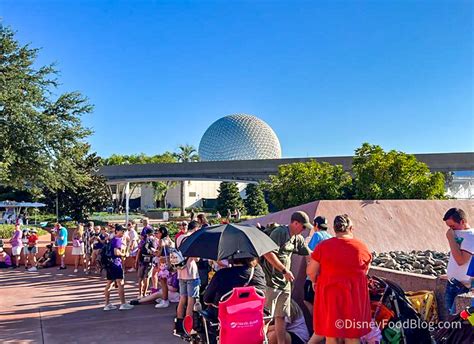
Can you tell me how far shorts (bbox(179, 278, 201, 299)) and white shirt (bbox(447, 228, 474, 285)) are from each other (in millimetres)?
A: 3520

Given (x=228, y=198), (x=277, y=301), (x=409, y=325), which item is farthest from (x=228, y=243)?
(x=228, y=198)

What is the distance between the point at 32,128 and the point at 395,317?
66.2ft

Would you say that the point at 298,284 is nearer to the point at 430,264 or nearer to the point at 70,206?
the point at 430,264

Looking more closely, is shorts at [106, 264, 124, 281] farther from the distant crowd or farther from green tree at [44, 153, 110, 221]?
green tree at [44, 153, 110, 221]

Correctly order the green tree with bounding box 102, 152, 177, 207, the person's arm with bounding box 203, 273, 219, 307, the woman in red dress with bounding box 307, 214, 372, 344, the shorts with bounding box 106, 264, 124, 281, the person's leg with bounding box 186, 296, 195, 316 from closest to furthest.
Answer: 1. the woman in red dress with bounding box 307, 214, 372, 344
2. the person's arm with bounding box 203, 273, 219, 307
3. the person's leg with bounding box 186, 296, 195, 316
4. the shorts with bounding box 106, 264, 124, 281
5. the green tree with bounding box 102, 152, 177, 207

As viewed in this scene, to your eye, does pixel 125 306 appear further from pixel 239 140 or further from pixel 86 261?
pixel 239 140

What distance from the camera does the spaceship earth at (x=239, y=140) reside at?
250ft

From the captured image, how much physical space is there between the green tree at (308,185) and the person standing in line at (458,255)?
1389 centimetres

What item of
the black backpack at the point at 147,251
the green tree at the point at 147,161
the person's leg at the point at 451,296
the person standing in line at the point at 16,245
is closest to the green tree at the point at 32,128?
the person standing in line at the point at 16,245

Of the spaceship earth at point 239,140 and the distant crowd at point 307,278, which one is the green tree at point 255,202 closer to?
the spaceship earth at point 239,140

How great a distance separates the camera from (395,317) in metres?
4.64

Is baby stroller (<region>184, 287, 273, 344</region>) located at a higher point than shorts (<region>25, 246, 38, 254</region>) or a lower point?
higher

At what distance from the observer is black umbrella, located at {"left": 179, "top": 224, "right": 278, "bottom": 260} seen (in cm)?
440

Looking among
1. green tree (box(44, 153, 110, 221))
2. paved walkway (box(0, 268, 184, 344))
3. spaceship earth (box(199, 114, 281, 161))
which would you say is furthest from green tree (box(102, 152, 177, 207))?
paved walkway (box(0, 268, 184, 344))
